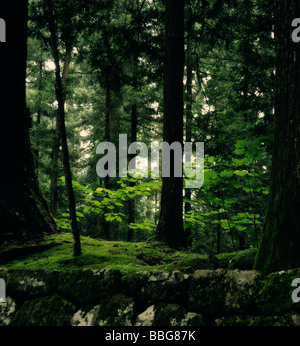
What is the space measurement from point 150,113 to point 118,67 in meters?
10.4

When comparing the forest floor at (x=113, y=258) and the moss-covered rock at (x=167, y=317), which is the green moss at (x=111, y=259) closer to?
the forest floor at (x=113, y=258)

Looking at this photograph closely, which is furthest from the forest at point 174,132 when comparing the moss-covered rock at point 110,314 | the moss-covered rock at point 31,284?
the moss-covered rock at point 110,314

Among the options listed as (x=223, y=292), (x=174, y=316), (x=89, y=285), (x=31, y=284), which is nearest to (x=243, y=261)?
(x=223, y=292)

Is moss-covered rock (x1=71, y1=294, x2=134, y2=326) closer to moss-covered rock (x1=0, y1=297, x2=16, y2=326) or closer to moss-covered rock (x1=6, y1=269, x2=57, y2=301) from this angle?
moss-covered rock (x1=6, y1=269, x2=57, y2=301)

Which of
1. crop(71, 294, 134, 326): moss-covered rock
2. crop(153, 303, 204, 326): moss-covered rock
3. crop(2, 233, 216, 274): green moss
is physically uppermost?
crop(2, 233, 216, 274): green moss

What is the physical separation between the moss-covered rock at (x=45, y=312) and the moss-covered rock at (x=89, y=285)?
7 centimetres

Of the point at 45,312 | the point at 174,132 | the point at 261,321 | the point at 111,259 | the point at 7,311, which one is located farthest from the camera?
the point at 174,132

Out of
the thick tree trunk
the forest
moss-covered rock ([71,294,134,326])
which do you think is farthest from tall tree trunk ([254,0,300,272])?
the thick tree trunk

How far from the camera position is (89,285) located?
1.99 meters

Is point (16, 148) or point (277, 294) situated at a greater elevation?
point (16, 148)

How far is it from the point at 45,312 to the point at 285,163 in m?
2.29

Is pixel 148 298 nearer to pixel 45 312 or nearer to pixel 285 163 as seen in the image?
pixel 45 312

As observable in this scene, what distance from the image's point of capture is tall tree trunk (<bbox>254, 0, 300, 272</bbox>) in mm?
1698

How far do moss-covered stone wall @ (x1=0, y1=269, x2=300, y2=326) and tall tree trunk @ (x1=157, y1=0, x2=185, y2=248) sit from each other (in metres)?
1.78
